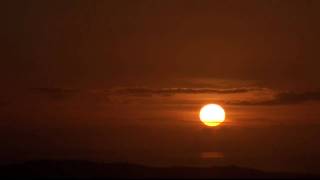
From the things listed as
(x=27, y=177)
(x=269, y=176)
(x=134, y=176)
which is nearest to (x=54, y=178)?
(x=27, y=177)

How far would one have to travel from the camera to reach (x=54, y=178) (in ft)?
123

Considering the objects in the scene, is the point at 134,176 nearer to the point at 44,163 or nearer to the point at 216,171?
the point at 216,171

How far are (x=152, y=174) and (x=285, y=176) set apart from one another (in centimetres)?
680

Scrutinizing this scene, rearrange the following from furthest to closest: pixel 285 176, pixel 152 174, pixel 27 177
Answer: pixel 27 177 < pixel 152 174 < pixel 285 176

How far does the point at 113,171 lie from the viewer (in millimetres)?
37688

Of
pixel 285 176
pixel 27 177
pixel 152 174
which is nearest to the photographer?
pixel 285 176

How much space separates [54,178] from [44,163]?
5.96 ft

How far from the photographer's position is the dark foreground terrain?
3441cm

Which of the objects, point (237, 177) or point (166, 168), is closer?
point (237, 177)

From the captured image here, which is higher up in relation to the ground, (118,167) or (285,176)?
(118,167)

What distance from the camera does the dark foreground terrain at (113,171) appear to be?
113 feet

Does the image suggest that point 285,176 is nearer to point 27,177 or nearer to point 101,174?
point 101,174

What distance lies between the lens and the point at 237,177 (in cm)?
3378

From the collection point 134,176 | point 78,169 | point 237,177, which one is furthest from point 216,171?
point 78,169
